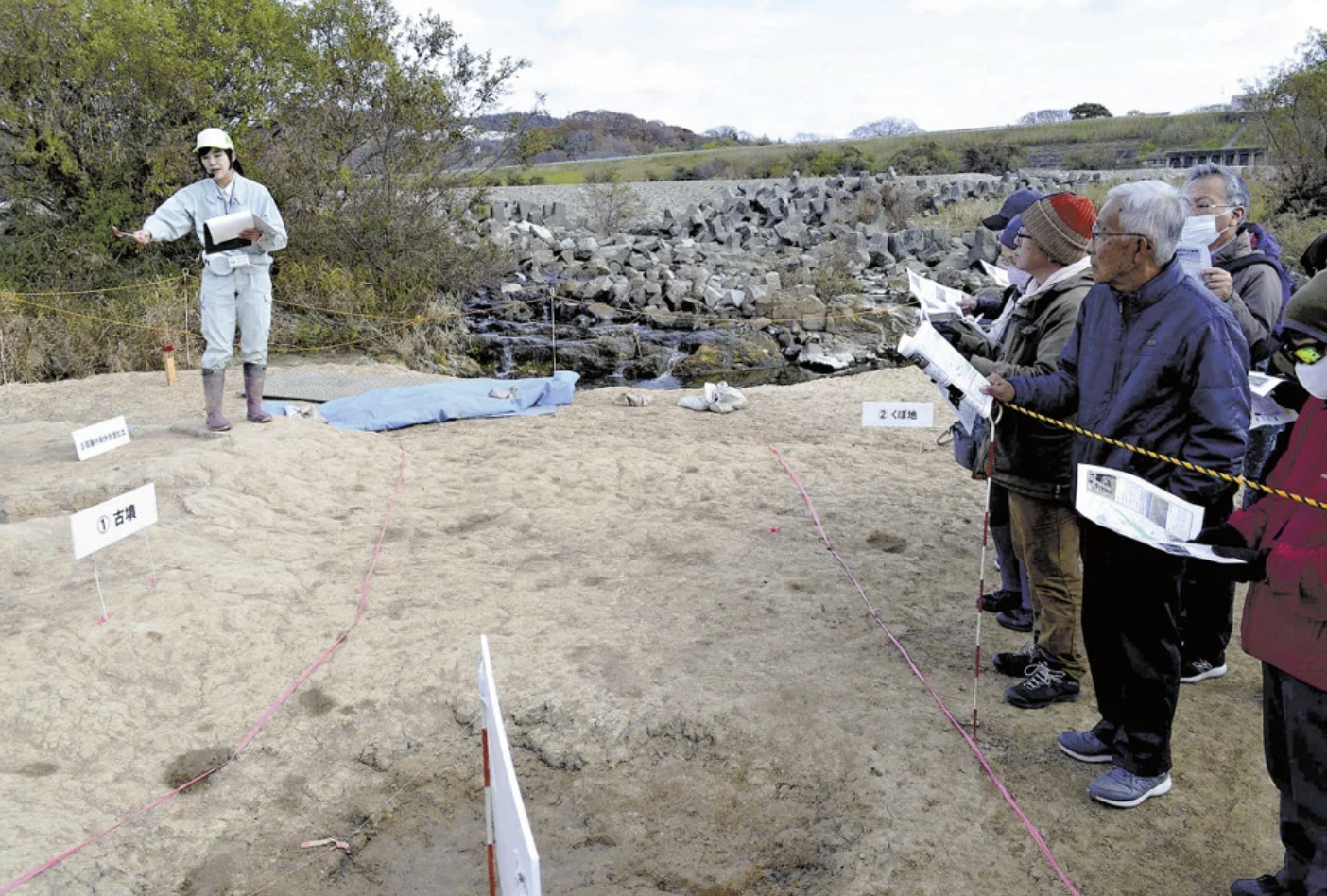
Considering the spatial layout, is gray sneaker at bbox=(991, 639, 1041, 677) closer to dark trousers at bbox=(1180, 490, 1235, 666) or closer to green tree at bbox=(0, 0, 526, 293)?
dark trousers at bbox=(1180, 490, 1235, 666)

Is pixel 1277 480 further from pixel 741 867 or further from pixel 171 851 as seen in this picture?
pixel 171 851

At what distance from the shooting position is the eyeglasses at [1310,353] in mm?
2297

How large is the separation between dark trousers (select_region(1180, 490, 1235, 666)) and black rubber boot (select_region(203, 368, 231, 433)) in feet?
19.7

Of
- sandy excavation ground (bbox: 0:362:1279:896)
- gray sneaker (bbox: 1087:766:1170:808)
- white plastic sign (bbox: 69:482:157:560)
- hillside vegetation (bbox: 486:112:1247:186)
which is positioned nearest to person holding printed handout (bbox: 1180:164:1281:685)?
sandy excavation ground (bbox: 0:362:1279:896)

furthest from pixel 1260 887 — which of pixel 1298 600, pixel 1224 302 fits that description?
pixel 1224 302

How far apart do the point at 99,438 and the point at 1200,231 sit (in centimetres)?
612

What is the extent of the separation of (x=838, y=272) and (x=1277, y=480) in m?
15.6

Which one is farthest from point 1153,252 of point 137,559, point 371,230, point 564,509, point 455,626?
point 371,230

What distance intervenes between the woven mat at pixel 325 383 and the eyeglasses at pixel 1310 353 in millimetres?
8091

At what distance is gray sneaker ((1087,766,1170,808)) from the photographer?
3170mm

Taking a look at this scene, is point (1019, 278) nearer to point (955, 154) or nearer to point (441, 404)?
point (441, 404)

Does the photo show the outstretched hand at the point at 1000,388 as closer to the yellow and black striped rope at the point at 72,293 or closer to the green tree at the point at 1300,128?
the yellow and black striped rope at the point at 72,293

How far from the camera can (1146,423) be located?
10.0ft

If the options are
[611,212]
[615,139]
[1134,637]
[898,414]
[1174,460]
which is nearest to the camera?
[1174,460]
